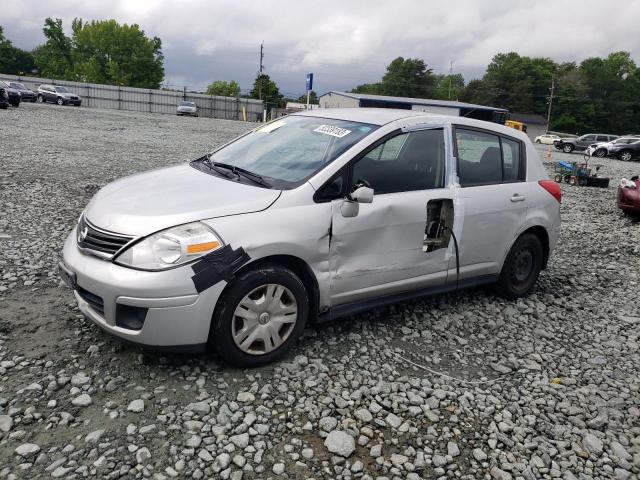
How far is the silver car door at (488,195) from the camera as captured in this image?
14.9 ft

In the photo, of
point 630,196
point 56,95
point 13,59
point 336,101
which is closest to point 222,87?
point 13,59

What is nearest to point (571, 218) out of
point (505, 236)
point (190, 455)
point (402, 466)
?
point (505, 236)

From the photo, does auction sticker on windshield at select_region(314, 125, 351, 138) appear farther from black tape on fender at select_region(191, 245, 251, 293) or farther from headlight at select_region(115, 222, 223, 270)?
headlight at select_region(115, 222, 223, 270)

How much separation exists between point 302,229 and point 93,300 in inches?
54.8

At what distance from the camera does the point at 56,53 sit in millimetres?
83938

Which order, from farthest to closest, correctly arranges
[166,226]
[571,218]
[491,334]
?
[571,218], [491,334], [166,226]

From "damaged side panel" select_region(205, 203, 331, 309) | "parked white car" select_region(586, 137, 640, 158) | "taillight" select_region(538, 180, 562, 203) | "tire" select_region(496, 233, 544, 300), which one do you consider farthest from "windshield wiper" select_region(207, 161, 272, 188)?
"parked white car" select_region(586, 137, 640, 158)

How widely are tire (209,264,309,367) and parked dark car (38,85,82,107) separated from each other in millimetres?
39129

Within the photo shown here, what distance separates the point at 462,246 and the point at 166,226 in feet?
8.43

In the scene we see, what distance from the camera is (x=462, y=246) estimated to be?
453cm

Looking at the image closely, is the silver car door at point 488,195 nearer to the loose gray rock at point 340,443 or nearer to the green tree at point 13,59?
the loose gray rock at point 340,443

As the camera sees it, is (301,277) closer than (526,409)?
No

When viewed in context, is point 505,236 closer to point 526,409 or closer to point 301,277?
point 526,409

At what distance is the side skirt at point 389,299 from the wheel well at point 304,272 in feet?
0.33
